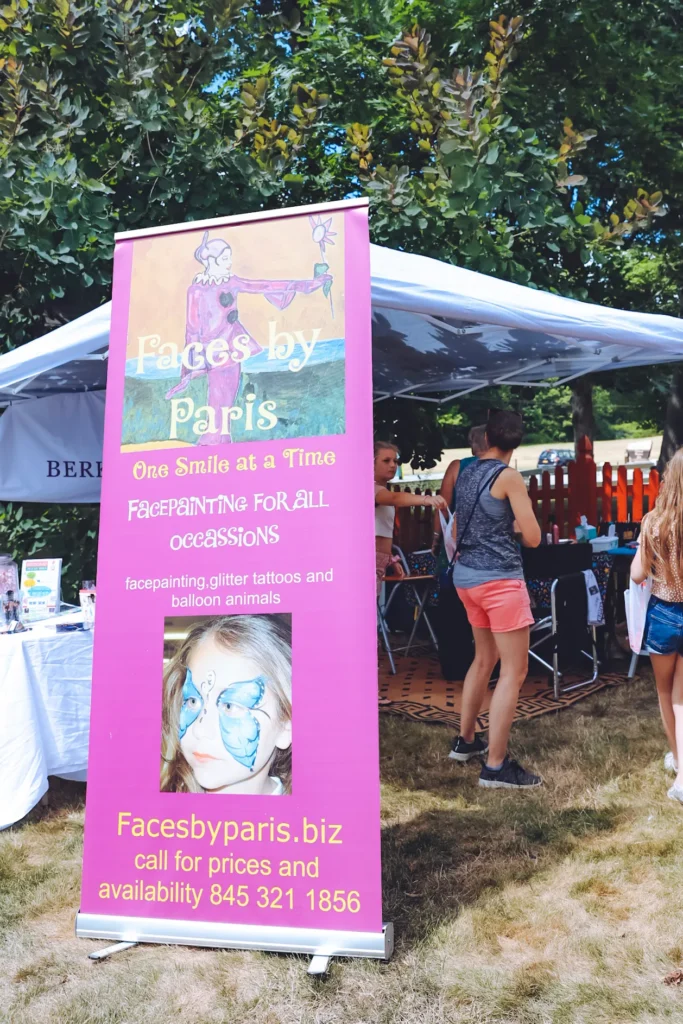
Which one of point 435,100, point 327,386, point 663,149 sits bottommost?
point 327,386

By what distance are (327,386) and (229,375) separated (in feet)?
1.07

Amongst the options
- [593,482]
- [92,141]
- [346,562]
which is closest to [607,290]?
[593,482]

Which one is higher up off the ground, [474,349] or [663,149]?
[663,149]

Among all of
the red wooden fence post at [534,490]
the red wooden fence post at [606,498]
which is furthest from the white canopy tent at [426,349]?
the red wooden fence post at [606,498]

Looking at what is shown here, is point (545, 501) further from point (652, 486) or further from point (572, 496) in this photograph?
point (652, 486)

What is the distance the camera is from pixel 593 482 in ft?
27.8

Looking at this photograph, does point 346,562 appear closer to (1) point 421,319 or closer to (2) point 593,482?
(1) point 421,319

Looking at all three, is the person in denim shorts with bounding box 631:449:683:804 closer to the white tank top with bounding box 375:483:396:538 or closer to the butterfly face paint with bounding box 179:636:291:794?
the butterfly face paint with bounding box 179:636:291:794

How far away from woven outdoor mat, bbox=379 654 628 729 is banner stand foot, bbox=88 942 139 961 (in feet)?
8.49

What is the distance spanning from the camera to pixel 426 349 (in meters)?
5.56

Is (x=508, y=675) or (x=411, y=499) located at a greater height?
(x=411, y=499)

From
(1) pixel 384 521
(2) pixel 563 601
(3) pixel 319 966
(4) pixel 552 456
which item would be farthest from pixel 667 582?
(4) pixel 552 456

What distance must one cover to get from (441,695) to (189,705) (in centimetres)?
325

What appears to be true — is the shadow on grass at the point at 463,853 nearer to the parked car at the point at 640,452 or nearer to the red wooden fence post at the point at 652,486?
the red wooden fence post at the point at 652,486
